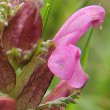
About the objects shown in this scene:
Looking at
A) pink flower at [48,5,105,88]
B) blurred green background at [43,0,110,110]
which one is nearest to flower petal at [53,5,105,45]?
pink flower at [48,5,105,88]

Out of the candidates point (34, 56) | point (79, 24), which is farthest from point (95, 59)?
point (34, 56)

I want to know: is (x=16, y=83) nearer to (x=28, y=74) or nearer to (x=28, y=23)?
(x=28, y=74)

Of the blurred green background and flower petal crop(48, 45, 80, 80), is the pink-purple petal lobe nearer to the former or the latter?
flower petal crop(48, 45, 80, 80)

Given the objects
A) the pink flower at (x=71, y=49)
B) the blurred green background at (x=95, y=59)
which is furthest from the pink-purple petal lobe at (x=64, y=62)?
the blurred green background at (x=95, y=59)

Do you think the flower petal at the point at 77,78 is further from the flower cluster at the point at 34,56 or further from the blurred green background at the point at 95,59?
the blurred green background at the point at 95,59

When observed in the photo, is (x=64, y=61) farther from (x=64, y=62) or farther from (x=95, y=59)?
(x=95, y=59)
